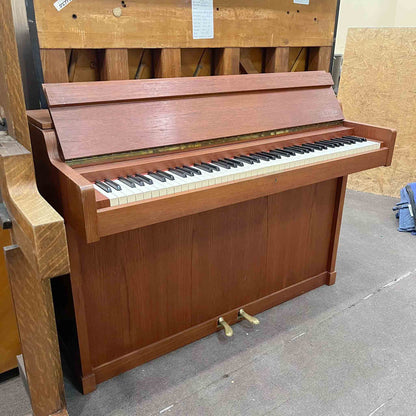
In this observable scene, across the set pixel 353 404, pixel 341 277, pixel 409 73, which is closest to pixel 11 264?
pixel 353 404

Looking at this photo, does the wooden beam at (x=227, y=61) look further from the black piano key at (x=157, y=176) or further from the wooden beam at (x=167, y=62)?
the black piano key at (x=157, y=176)

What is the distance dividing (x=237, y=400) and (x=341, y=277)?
112 centimetres

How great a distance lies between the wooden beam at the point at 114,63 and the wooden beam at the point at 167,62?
14 cm

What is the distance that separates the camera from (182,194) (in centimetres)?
128

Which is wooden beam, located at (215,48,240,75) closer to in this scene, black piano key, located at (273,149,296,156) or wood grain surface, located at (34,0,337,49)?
wood grain surface, located at (34,0,337,49)

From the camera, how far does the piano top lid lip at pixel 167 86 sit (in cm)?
137

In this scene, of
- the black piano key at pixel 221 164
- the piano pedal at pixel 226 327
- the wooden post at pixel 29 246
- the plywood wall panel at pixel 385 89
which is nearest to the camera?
the wooden post at pixel 29 246

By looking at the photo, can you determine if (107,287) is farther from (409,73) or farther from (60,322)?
(409,73)

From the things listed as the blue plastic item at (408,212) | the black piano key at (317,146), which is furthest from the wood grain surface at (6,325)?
the blue plastic item at (408,212)

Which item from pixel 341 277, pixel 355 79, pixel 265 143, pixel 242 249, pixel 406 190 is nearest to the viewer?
A: pixel 265 143

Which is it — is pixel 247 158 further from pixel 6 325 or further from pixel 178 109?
pixel 6 325

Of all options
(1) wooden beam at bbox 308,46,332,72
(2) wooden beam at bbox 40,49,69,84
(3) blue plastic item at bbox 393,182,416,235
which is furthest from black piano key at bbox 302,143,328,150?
(3) blue plastic item at bbox 393,182,416,235

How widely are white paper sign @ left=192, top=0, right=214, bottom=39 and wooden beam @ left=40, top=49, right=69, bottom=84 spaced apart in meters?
0.54

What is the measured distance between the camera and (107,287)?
5.05 ft
